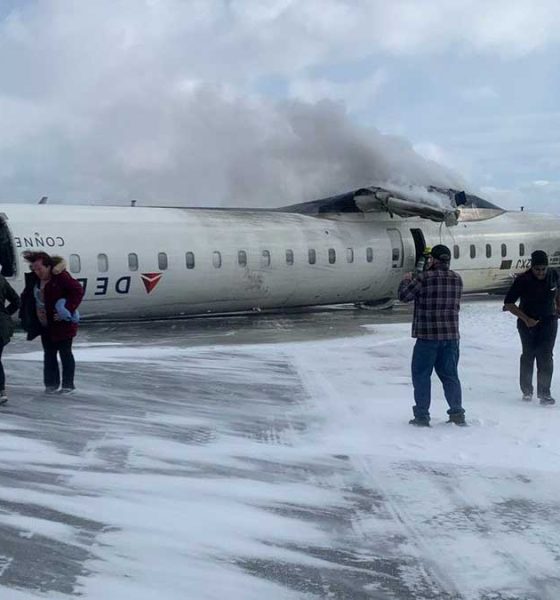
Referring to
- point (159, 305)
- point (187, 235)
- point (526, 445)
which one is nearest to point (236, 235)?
point (187, 235)

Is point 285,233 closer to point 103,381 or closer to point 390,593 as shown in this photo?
point 103,381

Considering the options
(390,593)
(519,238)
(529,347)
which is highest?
(519,238)

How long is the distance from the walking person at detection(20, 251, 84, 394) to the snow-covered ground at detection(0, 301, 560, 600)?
2.01 ft

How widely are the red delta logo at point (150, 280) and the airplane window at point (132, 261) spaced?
0.24 m

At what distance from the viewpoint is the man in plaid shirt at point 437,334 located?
784 cm

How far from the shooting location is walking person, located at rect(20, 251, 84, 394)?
8.85 metres

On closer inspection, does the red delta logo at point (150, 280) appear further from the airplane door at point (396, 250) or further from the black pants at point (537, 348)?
the black pants at point (537, 348)

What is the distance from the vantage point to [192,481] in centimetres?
592

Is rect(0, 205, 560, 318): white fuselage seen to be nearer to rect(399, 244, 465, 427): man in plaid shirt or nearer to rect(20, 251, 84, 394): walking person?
rect(20, 251, 84, 394): walking person

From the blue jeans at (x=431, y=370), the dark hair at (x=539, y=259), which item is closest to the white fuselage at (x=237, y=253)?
the dark hair at (x=539, y=259)

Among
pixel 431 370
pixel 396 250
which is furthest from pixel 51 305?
pixel 396 250

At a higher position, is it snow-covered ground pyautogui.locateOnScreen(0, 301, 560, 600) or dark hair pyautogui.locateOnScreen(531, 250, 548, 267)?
dark hair pyautogui.locateOnScreen(531, 250, 548, 267)

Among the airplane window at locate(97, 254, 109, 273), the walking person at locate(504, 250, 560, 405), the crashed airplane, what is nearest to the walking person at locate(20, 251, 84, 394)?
the walking person at locate(504, 250, 560, 405)

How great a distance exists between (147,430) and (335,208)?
45.5 feet
